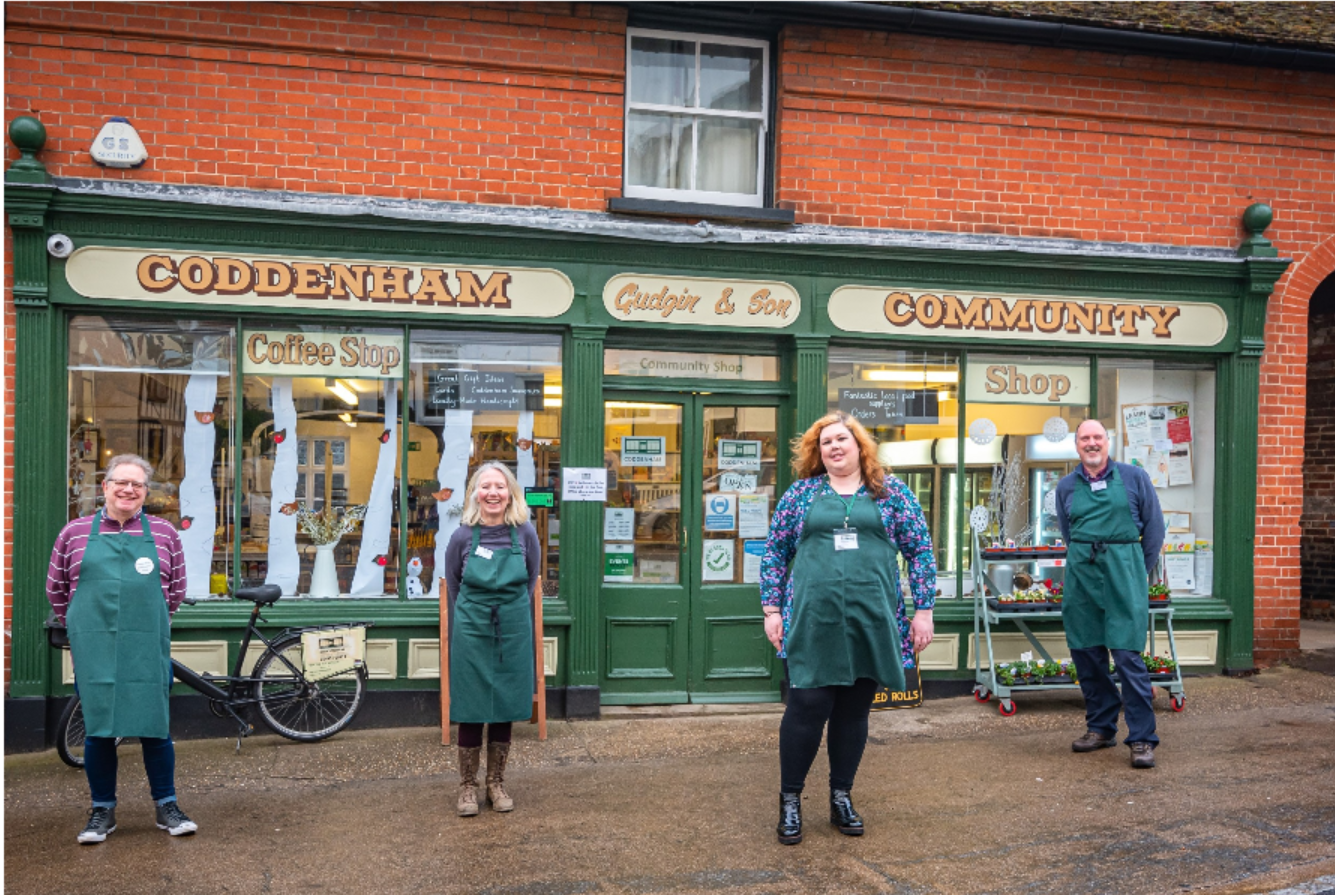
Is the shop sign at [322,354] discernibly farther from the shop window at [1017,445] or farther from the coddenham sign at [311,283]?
the shop window at [1017,445]

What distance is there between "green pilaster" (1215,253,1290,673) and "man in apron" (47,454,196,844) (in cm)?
766

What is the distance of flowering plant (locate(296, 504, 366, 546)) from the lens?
296 inches

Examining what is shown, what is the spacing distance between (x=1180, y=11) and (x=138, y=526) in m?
8.45

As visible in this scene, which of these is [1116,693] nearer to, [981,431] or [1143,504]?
[1143,504]

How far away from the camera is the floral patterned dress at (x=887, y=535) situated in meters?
4.96

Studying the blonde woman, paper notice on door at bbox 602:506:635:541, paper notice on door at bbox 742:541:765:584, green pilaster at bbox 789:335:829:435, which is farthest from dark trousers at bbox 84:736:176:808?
green pilaster at bbox 789:335:829:435

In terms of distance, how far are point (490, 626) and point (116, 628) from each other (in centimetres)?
168

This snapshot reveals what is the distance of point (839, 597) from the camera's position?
4828 millimetres

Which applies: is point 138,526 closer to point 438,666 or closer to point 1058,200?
point 438,666

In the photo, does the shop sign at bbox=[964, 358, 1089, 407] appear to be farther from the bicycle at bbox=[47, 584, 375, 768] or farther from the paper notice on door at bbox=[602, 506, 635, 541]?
the bicycle at bbox=[47, 584, 375, 768]

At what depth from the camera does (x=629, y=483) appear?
26.3 feet

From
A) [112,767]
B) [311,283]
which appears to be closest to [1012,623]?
[311,283]

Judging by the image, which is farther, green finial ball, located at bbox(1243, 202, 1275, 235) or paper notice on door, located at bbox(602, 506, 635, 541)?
green finial ball, located at bbox(1243, 202, 1275, 235)

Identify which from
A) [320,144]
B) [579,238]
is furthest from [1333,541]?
[320,144]
